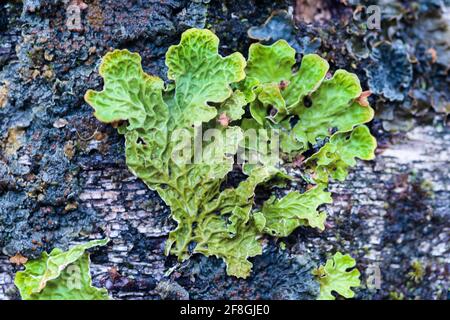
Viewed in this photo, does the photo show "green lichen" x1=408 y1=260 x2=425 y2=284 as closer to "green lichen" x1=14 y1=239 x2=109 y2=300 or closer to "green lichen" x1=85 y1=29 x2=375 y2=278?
"green lichen" x1=85 y1=29 x2=375 y2=278

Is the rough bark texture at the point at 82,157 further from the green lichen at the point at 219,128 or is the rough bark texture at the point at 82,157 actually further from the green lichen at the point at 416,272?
the green lichen at the point at 416,272

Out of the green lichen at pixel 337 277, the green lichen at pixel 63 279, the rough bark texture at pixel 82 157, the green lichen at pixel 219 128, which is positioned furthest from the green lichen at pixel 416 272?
the green lichen at pixel 63 279

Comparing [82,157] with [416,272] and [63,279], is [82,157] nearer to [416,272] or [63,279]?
[63,279]

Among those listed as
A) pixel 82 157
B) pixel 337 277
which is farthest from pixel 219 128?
pixel 337 277

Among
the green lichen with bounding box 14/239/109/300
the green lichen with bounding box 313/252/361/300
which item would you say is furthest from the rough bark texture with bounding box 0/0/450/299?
the green lichen with bounding box 313/252/361/300

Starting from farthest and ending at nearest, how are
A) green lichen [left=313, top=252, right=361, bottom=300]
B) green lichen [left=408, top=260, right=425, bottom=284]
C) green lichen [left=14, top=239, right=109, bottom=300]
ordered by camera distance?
green lichen [left=408, top=260, right=425, bottom=284] → green lichen [left=313, top=252, right=361, bottom=300] → green lichen [left=14, top=239, right=109, bottom=300]
